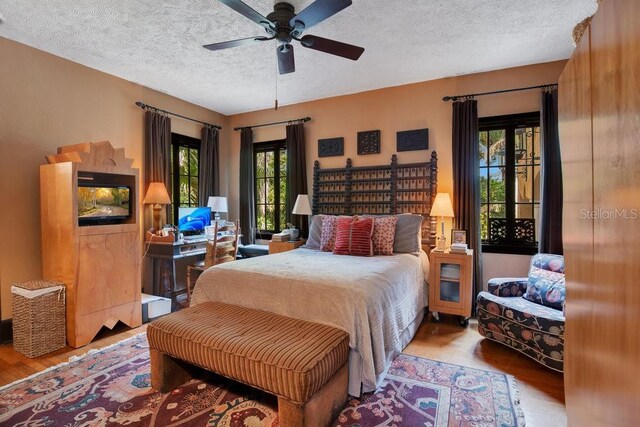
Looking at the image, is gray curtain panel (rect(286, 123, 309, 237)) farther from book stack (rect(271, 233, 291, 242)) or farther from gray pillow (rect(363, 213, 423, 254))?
gray pillow (rect(363, 213, 423, 254))

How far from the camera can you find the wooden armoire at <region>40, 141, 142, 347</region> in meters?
2.84

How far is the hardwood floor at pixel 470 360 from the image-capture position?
201 cm

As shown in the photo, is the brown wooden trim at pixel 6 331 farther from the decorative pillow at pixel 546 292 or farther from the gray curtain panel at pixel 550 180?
the gray curtain panel at pixel 550 180

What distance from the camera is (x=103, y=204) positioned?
10.4ft

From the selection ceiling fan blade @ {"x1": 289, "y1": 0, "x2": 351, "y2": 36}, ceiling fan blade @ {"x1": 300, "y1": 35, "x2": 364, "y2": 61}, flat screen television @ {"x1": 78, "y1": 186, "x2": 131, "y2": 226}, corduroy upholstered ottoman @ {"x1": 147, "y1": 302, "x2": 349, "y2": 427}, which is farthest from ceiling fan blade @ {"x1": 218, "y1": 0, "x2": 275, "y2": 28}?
flat screen television @ {"x1": 78, "y1": 186, "x2": 131, "y2": 226}

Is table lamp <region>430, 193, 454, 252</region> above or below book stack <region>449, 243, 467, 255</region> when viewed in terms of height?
above

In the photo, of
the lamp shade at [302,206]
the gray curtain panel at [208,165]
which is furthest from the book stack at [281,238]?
the gray curtain panel at [208,165]

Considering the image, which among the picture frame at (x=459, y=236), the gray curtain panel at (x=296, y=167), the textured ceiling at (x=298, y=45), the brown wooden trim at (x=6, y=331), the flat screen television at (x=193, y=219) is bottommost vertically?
the brown wooden trim at (x=6, y=331)

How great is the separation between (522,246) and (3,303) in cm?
539

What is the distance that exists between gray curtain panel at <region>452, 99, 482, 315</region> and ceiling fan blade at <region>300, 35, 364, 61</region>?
6.29ft

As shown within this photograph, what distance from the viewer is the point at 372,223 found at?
11.5 feet

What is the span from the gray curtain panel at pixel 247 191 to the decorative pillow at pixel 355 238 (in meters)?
2.12

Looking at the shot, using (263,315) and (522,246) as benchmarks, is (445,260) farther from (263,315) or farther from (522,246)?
(263,315)

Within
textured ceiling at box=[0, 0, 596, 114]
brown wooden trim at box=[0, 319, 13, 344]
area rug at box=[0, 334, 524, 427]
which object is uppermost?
textured ceiling at box=[0, 0, 596, 114]
